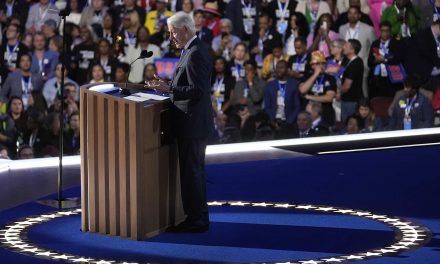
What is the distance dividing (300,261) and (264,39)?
6208 mm

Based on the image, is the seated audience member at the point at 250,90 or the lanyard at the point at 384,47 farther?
the seated audience member at the point at 250,90

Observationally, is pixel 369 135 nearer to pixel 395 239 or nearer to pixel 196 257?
pixel 395 239

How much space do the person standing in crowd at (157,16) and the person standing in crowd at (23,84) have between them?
1.35m

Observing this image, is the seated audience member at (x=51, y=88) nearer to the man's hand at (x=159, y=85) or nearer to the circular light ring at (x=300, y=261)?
the circular light ring at (x=300, y=261)

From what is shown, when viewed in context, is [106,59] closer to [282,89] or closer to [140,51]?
[140,51]

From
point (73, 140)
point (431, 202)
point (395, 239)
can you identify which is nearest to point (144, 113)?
point (395, 239)

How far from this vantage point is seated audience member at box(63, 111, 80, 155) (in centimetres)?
1042

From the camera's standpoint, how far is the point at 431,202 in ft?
23.1

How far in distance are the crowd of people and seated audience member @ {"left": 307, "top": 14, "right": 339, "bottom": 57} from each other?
13mm

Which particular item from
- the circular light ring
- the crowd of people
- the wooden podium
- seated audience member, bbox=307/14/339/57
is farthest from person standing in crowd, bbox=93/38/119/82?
the wooden podium

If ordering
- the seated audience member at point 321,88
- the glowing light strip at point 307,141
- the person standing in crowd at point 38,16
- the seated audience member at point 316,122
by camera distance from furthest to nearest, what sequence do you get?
the person standing in crowd at point 38,16 → the seated audience member at point 321,88 → the seated audience member at point 316,122 → the glowing light strip at point 307,141

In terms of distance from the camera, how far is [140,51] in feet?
36.6

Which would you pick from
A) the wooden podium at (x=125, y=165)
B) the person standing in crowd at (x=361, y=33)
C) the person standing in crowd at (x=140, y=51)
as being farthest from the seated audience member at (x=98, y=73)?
the wooden podium at (x=125, y=165)

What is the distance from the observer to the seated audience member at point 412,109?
10805 mm
